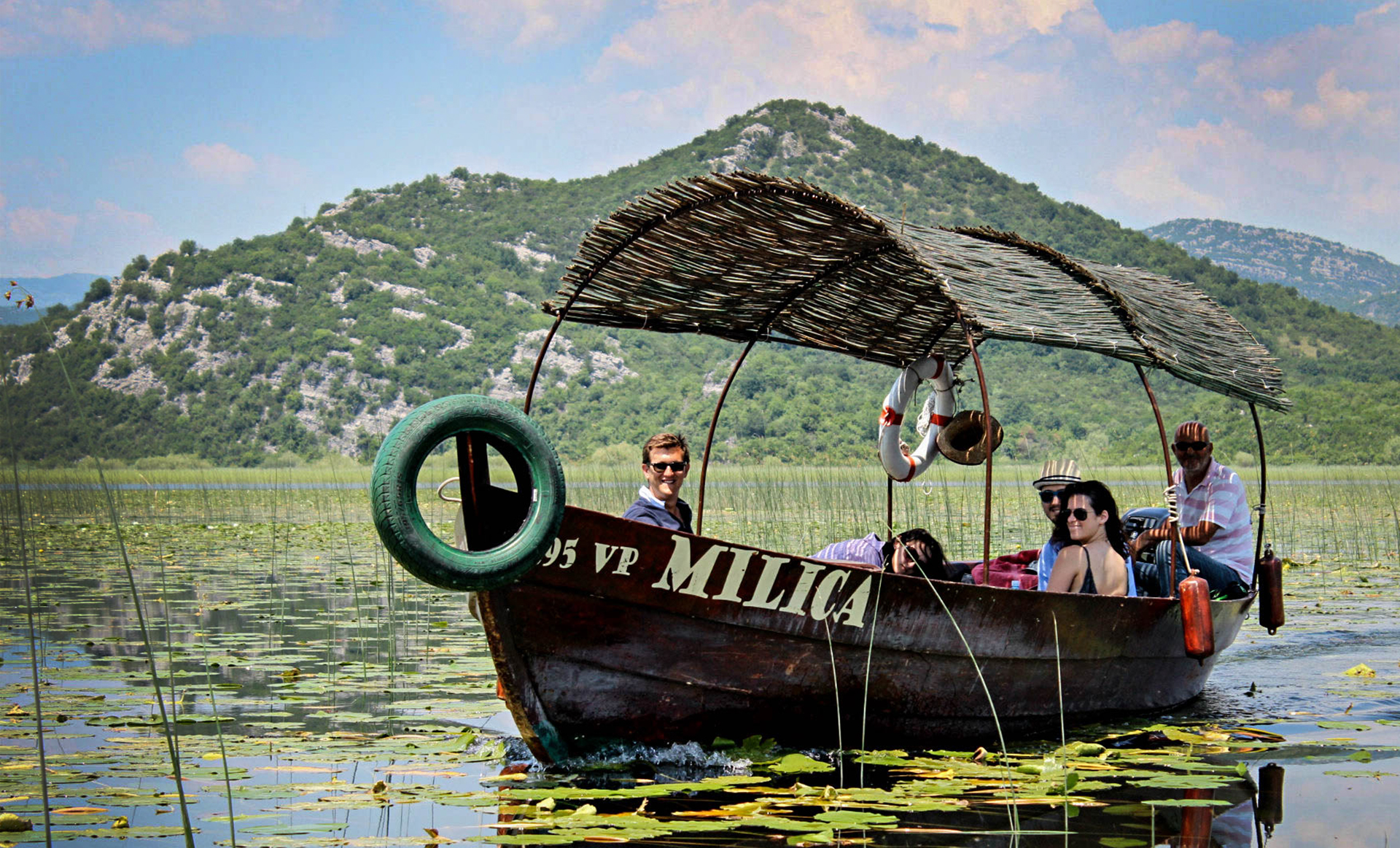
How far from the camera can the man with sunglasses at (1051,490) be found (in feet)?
20.6

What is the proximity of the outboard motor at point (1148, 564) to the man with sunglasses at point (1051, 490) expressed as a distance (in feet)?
1.32

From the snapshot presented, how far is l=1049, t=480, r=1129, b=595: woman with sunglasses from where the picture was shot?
5.64m

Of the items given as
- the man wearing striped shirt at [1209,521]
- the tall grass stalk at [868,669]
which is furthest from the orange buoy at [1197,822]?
the man wearing striped shirt at [1209,521]

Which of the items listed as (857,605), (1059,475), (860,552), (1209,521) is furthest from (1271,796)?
(1209,521)

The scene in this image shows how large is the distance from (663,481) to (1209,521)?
334 centimetres

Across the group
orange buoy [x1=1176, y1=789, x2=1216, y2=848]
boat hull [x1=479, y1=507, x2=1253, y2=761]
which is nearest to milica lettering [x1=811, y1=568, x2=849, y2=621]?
boat hull [x1=479, y1=507, x2=1253, y2=761]

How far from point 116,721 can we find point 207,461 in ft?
182

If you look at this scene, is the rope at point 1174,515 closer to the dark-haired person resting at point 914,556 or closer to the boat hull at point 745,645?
the boat hull at point 745,645

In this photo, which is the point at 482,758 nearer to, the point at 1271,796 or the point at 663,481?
the point at 663,481

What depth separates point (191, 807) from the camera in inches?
165

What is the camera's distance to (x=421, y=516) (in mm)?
4113

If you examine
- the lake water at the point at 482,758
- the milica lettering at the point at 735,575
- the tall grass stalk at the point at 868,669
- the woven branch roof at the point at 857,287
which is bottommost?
the lake water at the point at 482,758

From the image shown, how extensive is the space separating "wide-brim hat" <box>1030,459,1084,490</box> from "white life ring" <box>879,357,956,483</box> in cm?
79

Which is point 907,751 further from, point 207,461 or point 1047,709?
point 207,461
